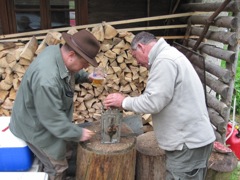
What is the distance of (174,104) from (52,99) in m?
1.08

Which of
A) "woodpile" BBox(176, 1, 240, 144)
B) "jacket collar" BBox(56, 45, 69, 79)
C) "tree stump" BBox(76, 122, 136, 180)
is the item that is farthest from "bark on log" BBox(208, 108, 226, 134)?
"jacket collar" BBox(56, 45, 69, 79)

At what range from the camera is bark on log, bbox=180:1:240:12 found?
3.58m

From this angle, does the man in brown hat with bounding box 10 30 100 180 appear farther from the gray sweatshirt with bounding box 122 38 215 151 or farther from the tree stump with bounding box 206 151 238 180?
the tree stump with bounding box 206 151 238 180

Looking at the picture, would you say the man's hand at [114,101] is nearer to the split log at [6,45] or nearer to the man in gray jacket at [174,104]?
the man in gray jacket at [174,104]

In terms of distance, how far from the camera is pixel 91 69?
4465 millimetres

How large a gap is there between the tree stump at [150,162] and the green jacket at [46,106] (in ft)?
3.24

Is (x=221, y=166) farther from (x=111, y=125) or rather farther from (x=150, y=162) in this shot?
(x=111, y=125)

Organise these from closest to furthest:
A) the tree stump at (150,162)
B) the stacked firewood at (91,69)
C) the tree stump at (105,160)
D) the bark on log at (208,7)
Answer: the tree stump at (105,160) → the tree stump at (150,162) → the bark on log at (208,7) → the stacked firewood at (91,69)

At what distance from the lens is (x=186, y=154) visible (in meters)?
2.37

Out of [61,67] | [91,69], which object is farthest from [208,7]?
[61,67]

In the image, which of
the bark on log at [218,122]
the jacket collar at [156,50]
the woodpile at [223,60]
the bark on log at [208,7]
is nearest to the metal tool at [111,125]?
the jacket collar at [156,50]

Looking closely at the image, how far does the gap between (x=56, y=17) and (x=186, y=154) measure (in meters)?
4.11

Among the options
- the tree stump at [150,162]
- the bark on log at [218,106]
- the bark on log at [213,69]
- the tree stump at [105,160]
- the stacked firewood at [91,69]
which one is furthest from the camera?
the stacked firewood at [91,69]

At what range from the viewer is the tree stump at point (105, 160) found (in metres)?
2.69
